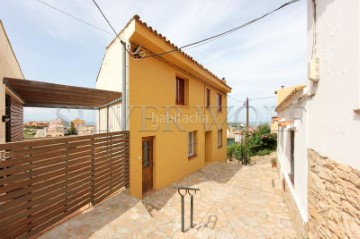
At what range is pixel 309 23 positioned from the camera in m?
3.63

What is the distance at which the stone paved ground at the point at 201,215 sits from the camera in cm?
391

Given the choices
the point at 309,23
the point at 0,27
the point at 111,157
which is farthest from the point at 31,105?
the point at 309,23

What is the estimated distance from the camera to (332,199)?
2.73m

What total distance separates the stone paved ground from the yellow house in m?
0.98

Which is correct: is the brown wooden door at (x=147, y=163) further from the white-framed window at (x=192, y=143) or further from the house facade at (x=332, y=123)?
the house facade at (x=332, y=123)

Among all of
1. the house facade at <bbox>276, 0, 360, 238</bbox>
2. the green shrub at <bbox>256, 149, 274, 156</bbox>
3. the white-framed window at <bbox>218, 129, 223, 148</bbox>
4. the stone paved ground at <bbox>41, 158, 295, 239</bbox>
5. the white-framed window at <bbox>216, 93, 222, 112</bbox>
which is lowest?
the green shrub at <bbox>256, 149, 274, 156</bbox>

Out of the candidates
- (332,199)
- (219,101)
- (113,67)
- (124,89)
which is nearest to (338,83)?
(332,199)

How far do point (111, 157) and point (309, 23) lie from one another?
5910mm

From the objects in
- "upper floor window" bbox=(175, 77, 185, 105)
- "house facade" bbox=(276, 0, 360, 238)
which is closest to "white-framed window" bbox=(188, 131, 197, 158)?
"upper floor window" bbox=(175, 77, 185, 105)

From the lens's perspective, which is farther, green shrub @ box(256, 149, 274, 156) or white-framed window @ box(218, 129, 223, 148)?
green shrub @ box(256, 149, 274, 156)

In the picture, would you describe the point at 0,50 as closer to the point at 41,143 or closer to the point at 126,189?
the point at 41,143

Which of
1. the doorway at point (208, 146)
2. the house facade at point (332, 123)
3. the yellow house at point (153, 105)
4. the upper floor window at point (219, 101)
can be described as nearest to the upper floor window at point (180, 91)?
the yellow house at point (153, 105)

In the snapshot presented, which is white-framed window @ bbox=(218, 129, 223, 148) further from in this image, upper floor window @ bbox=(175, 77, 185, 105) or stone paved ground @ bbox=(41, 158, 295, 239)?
upper floor window @ bbox=(175, 77, 185, 105)

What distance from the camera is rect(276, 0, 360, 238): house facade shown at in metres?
2.26
